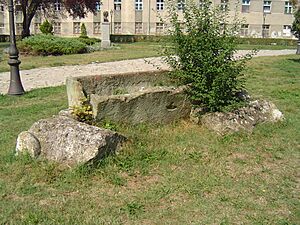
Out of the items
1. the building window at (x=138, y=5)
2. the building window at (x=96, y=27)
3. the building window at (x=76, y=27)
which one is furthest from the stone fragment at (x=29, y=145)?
the building window at (x=76, y=27)

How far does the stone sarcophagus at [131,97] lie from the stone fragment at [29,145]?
2.85 feet

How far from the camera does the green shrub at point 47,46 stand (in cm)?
2033

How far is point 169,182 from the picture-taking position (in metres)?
3.93

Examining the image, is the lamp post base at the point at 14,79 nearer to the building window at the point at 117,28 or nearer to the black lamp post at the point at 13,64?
the black lamp post at the point at 13,64

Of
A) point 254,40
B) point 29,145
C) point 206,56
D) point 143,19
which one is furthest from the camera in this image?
point 143,19

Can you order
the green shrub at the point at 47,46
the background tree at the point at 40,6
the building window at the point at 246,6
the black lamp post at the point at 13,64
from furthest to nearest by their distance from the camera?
the building window at the point at 246,6 → the background tree at the point at 40,6 → the green shrub at the point at 47,46 → the black lamp post at the point at 13,64

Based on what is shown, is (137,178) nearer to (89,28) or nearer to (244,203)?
(244,203)

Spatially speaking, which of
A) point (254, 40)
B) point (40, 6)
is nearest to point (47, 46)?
point (40, 6)

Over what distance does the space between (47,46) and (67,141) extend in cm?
1734

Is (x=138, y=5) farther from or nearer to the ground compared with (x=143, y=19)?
farther from the ground

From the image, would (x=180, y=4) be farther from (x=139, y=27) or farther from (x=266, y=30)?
(x=266, y=30)

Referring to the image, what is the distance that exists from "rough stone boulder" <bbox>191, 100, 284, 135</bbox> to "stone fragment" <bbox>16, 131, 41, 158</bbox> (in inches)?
103

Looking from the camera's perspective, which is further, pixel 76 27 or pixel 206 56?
pixel 76 27

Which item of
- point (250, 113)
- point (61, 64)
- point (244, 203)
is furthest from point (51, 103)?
point (61, 64)
